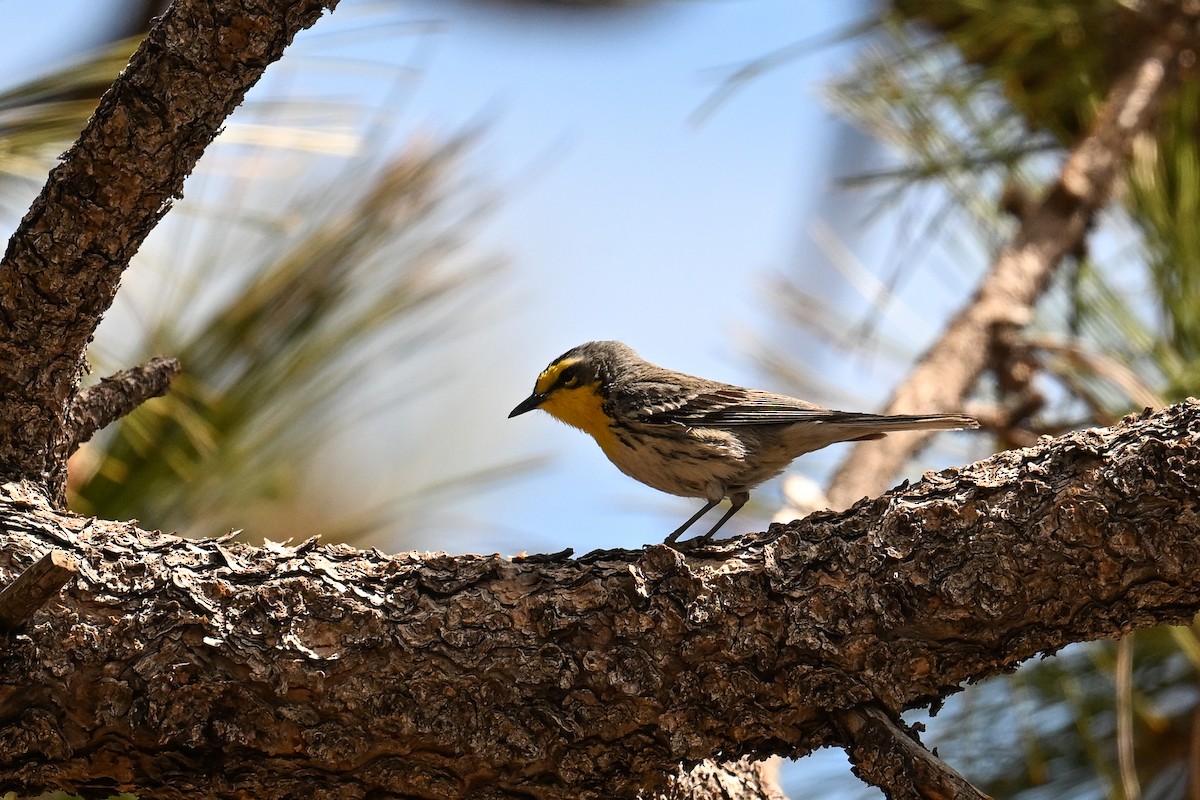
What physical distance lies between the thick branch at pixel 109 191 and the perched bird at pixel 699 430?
1913 mm

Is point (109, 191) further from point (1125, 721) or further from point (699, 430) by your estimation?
point (1125, 721)

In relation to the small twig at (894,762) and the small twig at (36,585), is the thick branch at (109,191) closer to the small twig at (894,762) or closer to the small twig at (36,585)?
the small twig at (36,585)

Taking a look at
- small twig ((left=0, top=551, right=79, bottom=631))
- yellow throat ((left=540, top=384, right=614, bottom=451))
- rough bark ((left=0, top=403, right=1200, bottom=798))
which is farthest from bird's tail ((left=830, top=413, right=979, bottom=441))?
small twig ((left=0, top=551, right=79, bottom=631))

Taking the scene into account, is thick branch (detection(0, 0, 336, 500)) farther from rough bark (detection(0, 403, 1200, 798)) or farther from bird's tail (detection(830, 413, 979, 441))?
bird's tail (detection(830, 413, 979, 441))

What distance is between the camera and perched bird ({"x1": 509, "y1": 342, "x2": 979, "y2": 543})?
3973 millimetres

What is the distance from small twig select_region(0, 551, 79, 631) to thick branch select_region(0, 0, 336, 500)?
591 millimetres

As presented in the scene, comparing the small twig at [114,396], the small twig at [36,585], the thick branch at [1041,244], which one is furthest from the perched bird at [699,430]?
the small twig at [36,585]

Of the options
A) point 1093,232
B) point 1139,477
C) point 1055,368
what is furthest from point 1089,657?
point 1139,477

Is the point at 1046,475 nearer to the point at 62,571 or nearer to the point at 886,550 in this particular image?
the point at 886,550

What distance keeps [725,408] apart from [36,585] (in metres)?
2.56

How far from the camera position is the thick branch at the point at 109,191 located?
7.46 feet

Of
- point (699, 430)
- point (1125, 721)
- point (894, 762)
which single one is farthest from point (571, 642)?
point (1125, 721)

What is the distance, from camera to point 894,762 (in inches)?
88.3

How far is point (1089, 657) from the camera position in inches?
176
